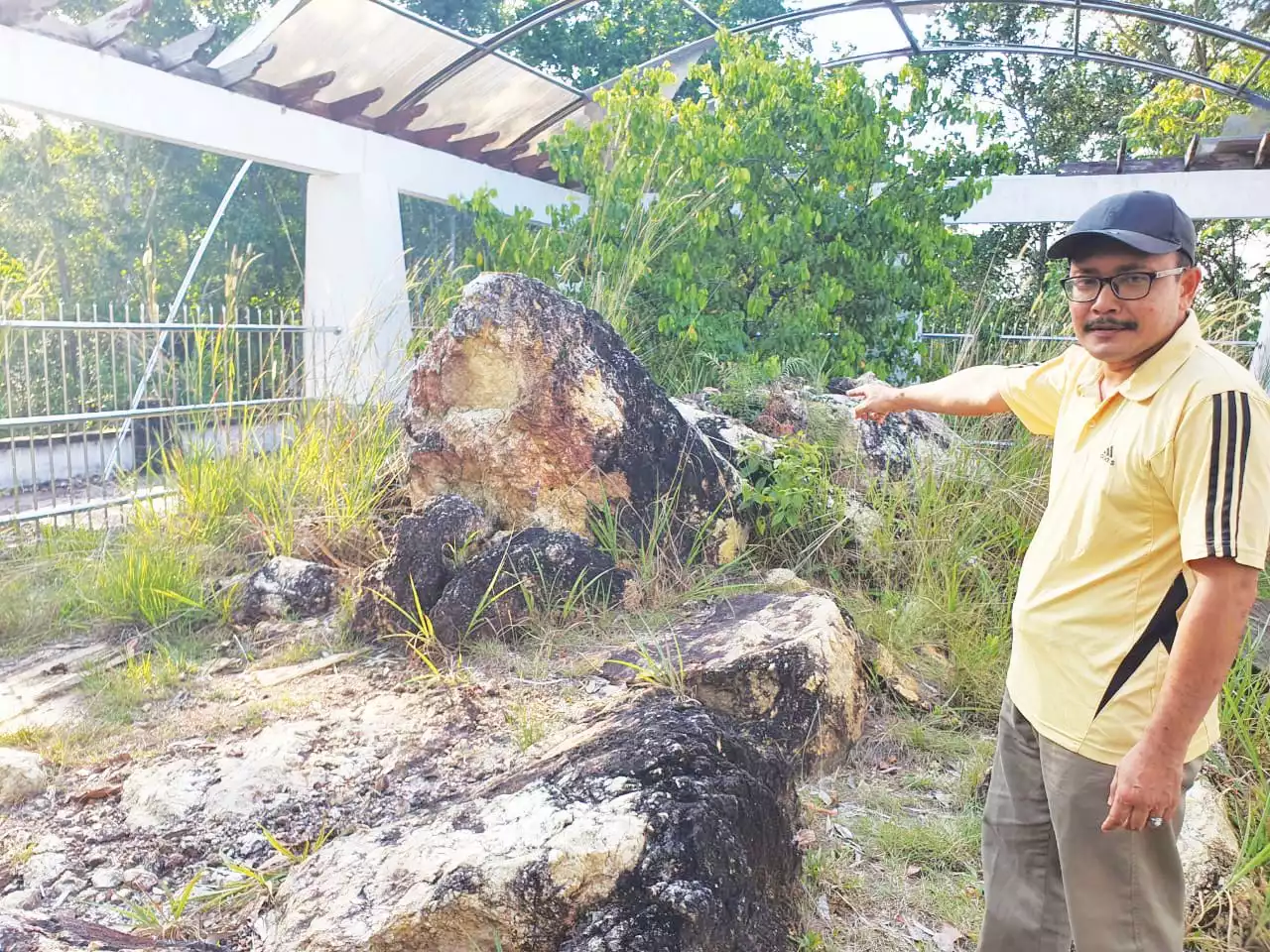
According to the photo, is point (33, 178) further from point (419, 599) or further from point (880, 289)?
point (419, 599)

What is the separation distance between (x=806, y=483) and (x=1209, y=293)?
12262 millimetres

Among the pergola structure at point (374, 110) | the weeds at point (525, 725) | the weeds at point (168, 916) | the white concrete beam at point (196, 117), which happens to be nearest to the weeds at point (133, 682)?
the weeds at point (168, 916)

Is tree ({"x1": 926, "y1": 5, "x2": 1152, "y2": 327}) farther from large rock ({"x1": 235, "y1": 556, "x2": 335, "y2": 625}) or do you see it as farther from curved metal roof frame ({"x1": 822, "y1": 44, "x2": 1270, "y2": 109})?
large rock ({"x1": 235, "y1": 556, "x2": 335, "y2": 625})

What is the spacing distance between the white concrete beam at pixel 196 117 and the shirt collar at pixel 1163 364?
6.16 meters

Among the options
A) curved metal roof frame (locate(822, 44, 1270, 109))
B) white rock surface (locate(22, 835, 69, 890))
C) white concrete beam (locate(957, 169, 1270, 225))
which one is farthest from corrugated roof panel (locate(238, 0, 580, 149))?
white rock surface (locate(22, 835, 69, 890))

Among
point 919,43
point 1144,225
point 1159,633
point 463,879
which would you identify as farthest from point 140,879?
point 919,43

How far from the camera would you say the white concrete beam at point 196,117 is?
18.7 ft

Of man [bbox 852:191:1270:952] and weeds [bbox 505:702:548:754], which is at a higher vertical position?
man [bbox 852:191:1270:952]

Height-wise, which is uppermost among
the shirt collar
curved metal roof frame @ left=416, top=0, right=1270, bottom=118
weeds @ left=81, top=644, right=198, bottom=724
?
curved metal roof frame @ left=416, top=0, right=1270, bottom=118

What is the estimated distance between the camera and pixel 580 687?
10.1 feet

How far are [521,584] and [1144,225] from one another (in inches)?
95.7

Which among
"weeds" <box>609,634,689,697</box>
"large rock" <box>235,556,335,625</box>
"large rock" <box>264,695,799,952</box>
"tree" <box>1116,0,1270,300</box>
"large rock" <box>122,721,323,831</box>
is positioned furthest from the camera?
"tree" <box>1116,0,1270,300</box>

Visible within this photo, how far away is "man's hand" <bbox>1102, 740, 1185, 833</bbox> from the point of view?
1554 millimetres

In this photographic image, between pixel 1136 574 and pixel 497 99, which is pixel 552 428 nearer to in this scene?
pixel 1136 574
